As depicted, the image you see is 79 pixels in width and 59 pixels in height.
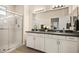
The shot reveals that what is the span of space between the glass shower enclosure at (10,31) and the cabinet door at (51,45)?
656 millimetres

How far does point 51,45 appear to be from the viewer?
204cm

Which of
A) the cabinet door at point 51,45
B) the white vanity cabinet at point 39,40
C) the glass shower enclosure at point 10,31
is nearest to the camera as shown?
the glass shower enclosure at point 10,31

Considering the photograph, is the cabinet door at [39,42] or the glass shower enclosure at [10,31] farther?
the cabinet door at [39,42]

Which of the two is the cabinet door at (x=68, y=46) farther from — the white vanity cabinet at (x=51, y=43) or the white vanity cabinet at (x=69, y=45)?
the white vanity cabinet at (x=51, y=43)

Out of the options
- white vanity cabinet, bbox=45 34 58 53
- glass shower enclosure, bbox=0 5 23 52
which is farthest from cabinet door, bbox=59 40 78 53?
glass shower enclosure, bbox=0 5 23 52

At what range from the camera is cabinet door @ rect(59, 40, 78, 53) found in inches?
68.2

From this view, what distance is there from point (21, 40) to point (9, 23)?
450 mm

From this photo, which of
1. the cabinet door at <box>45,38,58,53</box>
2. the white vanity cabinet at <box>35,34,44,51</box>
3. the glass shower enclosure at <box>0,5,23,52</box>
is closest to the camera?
the glass shower enclosure at <box>0,5,23,52</box>

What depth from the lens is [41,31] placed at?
2117mm

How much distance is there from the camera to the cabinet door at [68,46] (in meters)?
1.73

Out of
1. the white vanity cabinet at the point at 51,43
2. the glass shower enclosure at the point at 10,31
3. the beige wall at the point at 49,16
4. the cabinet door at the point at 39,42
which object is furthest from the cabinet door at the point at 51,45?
the glass shower enclosure at the point at 10,31

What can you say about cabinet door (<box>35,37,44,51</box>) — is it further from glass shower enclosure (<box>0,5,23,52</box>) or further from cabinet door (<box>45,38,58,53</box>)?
glass shower enclosure (<box>0,5,23,52</box>)

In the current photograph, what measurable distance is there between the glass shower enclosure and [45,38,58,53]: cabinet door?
656 millimetres
